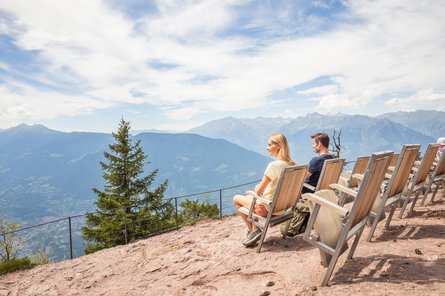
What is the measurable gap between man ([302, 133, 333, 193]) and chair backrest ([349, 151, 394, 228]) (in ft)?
5.38

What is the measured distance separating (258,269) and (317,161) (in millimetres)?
2011

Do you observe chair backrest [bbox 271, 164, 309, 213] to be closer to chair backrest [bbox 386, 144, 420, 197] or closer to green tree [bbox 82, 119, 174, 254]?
chair backrest [bbox 386, 144, 420, 197]

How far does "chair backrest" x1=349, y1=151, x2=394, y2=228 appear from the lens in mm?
2096

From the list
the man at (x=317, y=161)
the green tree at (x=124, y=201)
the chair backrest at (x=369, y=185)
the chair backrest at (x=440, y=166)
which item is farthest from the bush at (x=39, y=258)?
the green tree at (x=124, y=201)

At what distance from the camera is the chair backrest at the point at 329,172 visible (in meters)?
3.66

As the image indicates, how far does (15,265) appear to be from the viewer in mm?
5578

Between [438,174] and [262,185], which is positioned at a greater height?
[262,185]

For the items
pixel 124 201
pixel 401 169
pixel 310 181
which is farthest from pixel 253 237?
pixel 124 201

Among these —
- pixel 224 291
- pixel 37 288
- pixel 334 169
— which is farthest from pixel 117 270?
pixel 334 169

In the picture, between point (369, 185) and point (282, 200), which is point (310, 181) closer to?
point (282, 200)

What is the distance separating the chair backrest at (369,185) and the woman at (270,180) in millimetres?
1310

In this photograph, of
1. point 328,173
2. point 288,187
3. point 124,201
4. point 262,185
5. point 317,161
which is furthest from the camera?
point 124,201

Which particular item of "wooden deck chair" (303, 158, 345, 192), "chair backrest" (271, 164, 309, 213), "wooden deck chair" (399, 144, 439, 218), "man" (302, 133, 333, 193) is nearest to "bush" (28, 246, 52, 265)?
"chair backrest" (271, 164, 309, 213)

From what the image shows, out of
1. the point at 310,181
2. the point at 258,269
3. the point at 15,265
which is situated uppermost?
the point at 310,181
